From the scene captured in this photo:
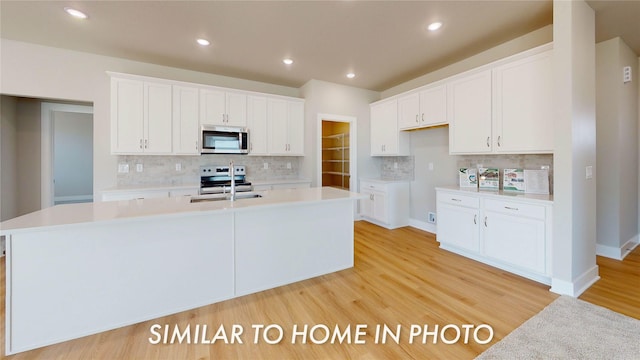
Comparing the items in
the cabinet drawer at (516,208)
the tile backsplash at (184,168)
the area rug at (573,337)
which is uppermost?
the tile backsplash at (184,168)

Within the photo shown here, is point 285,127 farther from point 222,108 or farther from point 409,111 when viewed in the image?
point 409,111

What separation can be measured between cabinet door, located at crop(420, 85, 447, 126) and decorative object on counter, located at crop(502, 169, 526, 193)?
1079 mm

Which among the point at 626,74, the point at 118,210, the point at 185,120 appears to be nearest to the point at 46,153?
the point at 185,120

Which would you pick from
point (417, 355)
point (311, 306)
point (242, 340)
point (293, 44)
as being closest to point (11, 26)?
point (293, 44)

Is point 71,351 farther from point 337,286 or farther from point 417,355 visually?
point 417,355

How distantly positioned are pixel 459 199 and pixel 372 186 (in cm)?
183

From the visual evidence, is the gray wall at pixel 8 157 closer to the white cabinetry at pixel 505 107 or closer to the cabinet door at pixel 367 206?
the cabinet door at pixel 367 206

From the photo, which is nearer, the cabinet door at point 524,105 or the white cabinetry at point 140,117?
the cabinet door at point 524,105

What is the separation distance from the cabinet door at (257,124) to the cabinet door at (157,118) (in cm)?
119

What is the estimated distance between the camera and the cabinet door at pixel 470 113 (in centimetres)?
313

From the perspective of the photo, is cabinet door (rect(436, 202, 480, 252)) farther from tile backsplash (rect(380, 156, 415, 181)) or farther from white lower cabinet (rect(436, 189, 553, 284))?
tile backsplash (rect(380, 156, 415, 181))

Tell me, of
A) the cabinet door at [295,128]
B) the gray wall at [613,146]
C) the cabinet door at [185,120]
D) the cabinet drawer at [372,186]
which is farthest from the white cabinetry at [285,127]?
the gray wall at [613,146]

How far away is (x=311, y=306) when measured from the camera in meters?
2.14

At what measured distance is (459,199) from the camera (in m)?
3.26
